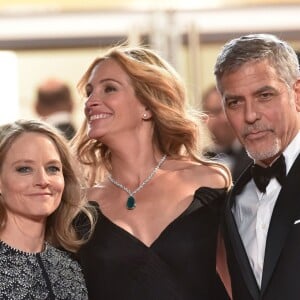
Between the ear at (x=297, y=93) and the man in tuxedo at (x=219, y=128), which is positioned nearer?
the ear at (x=297, y=93)

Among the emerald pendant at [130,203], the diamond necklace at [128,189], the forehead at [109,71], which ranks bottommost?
the emerald pendant at [130,203]

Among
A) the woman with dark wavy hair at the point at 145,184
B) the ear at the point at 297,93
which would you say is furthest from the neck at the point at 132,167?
the ear at the point at 297,93

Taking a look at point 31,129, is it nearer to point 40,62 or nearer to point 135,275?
point 135,275

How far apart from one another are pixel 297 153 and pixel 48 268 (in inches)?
40.0

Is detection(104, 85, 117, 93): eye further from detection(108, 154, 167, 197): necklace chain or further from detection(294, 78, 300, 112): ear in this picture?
detection(294, 78, 300, 112): ear

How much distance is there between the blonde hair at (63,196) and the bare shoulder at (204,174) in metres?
0.48

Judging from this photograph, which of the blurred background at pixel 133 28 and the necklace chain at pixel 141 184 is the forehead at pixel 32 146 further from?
the blurred background at pixel 133 28

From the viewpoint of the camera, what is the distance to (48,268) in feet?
12.7

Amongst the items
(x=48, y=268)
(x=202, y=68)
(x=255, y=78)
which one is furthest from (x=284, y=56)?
(x=202, y=68)

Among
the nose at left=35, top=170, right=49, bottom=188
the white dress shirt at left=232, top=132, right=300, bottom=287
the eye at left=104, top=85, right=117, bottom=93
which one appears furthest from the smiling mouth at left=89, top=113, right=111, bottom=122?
the white dress shirt at left=232, top=132, right=300, bottom=287

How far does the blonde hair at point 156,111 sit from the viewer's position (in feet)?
14.5

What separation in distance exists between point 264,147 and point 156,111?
833 millimetres

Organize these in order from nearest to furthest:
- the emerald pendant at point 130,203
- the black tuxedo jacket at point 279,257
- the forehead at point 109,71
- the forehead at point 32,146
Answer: the black tuxedo jacket at point 279,257
the forehead at point 32,146
the emerald pendant at point 130,203
the forehead at point 109,71

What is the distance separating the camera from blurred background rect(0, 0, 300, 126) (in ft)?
21.7
